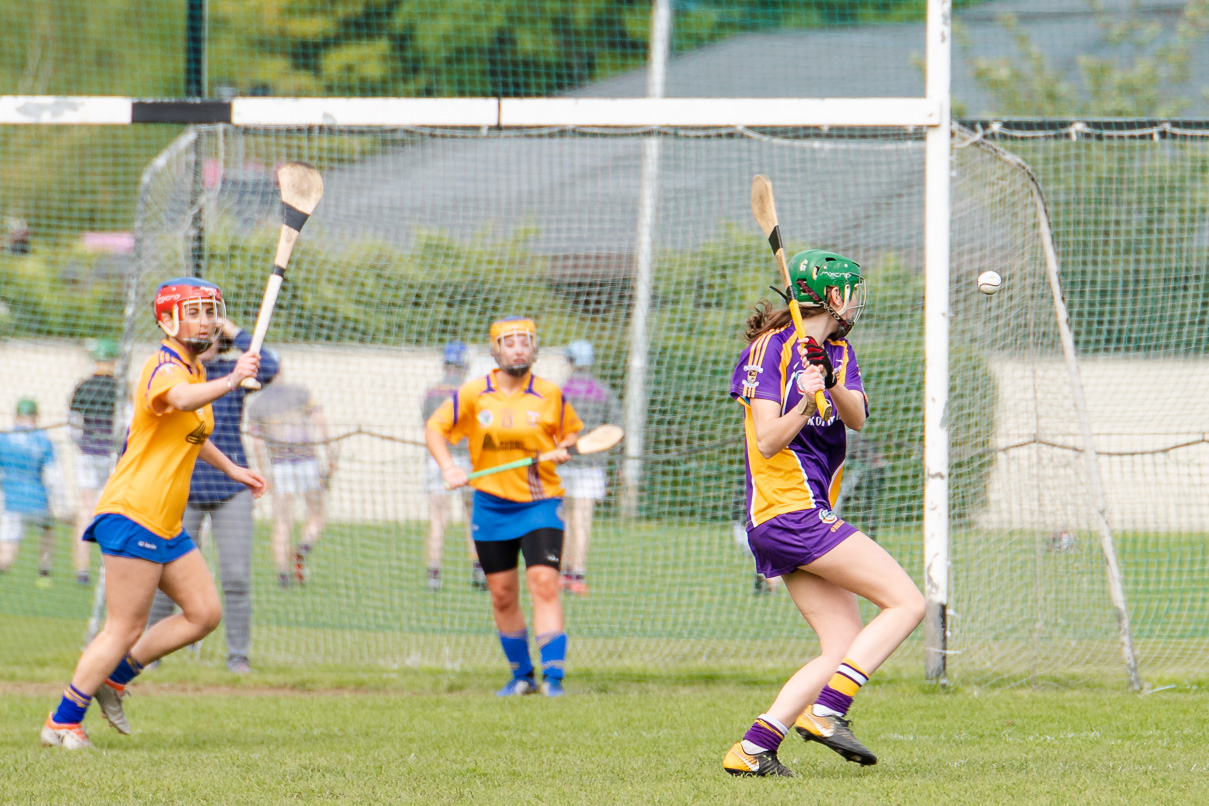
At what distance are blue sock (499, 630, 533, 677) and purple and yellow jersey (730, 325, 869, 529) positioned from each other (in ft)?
8.29

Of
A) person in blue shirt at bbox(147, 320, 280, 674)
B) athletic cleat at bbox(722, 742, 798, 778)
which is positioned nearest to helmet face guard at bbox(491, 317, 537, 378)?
person in blue shirt at bbox(147, 320, 280, 674)

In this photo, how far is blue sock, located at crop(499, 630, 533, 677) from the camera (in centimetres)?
685

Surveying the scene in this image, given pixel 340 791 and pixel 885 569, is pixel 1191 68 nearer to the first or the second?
pixel 885 569

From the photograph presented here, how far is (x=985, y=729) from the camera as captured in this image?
555 cm

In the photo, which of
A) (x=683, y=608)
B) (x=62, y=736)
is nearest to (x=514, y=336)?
(x=683, y=608)

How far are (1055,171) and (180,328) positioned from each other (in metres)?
7.97

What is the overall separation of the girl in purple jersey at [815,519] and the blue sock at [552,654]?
2.33 metres

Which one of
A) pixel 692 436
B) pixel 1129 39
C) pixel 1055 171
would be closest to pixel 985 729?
pixel 692 436

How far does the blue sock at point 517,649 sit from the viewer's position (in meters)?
6.85

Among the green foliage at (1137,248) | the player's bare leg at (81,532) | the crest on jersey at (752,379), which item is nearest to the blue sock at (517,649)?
the crest on jersey at (752,379)

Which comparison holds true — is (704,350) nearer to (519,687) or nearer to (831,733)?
(519,687)

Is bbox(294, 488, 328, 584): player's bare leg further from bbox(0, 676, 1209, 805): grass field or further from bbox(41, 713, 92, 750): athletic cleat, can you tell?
bbox(41, 713, 92, 750): athletic cleat

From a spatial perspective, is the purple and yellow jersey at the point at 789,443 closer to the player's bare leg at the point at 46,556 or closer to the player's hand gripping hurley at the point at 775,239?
the player's hand gripping hurley at the point at 775,239

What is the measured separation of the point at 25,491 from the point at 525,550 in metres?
6.70
